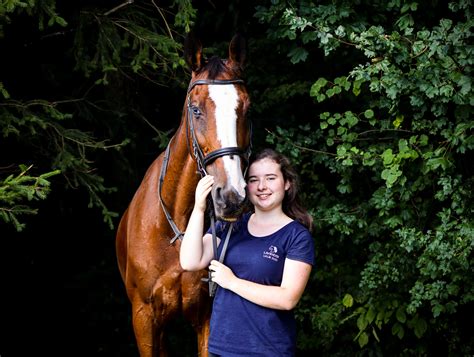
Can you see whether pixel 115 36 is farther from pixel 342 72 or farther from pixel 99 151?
pixel 342 72

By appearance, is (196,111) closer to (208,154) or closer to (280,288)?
(208,154)

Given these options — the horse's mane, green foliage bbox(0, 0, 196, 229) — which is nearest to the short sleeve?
the horse's mane

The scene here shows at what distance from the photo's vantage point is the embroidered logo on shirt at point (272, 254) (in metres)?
3.28

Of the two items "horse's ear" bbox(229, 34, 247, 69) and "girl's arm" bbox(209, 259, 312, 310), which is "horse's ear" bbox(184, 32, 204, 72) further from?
"girl's arm" bbox(209, 259, 312, 310)

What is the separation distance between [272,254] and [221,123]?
0.74m

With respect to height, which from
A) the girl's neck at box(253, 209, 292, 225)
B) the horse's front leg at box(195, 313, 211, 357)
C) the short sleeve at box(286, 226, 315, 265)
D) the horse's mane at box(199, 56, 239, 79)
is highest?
the horse's mane at box(199, 56, 239, 79)

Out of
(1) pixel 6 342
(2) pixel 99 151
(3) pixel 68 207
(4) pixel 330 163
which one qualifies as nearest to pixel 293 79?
(4) pixel 330 163

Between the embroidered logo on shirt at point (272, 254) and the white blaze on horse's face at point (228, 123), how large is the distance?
0.27 m

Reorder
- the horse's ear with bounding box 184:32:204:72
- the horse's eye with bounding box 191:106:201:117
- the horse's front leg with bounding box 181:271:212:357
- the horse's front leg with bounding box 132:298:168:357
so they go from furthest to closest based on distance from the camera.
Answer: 1. the horse's front leg with bounding box 132:298:168:357
2. the horse's front leg with bounding box 181:271:212:357
3. the horse's ear with bounding box 184:32:204:72
4. the horse's eye with bounding box 191:106:201:117

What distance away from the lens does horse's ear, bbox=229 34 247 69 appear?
4.04m

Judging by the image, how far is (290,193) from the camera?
3525mm

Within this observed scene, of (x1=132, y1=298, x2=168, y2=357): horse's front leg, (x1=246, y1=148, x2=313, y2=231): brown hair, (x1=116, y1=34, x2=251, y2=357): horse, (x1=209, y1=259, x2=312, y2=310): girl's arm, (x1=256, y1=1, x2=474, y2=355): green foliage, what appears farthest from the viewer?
(x1=256, y1=1, x2=474, y2=355): green foliage

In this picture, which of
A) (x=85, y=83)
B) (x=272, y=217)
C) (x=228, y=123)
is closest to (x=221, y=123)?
(x=228, y=123)

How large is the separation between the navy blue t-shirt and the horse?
301 mm
